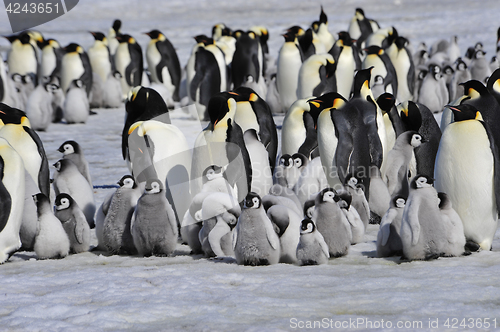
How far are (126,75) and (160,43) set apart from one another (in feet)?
3.82

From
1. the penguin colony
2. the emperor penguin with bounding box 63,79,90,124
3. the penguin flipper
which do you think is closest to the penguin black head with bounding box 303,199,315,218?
the penguin colony

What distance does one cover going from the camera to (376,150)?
614cm

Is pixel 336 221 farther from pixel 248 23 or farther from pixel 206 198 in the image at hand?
pixel 248 23

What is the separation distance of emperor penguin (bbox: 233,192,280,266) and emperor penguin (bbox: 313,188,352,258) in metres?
0.38

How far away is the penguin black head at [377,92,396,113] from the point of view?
657 centimetres

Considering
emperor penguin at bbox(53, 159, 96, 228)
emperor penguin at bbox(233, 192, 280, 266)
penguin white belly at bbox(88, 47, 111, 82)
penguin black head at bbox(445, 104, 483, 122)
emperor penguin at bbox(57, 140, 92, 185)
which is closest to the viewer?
emperor penguin at bbox(233, 192, 280, 266)

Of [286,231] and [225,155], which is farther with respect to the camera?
[225,155]

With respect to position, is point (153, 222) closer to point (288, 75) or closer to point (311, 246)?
point (311, 246)

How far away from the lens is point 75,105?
448 inches

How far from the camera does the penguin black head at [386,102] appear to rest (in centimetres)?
657

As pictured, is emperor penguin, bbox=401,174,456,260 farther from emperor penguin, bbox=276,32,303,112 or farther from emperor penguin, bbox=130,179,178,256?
emperor penguin, bbox=276,32,303,112

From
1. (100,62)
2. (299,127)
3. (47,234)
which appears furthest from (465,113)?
(100,62)

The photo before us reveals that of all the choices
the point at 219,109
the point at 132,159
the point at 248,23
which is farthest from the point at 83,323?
the point at 248,23

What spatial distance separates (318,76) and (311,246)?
6329mm
